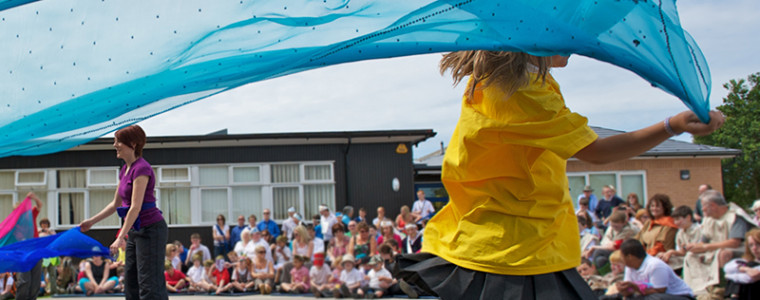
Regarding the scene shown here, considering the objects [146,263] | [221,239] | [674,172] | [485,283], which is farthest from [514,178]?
[674,172]

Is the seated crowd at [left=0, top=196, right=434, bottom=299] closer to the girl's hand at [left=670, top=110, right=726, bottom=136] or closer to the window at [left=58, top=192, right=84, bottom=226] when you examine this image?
the window at [left=58, top=192, right=84, bottom=226]

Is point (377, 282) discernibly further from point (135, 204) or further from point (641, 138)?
point (641, 138)

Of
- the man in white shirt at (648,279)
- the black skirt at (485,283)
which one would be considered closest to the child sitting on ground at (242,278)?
the man in white shirt at (648,279)

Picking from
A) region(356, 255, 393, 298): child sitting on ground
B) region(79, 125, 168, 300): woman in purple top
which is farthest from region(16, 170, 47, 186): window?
region(79, 125, 168, 300): woman in purple top

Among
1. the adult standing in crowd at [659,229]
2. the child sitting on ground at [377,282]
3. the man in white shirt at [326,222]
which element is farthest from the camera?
the man in white shirt at [326,222]

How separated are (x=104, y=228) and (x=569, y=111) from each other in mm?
20498

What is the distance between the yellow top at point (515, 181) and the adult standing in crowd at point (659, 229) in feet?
24.1

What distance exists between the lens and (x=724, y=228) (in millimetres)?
7988

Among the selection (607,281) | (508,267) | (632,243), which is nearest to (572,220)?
(508,267)

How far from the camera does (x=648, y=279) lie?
7.52 metres

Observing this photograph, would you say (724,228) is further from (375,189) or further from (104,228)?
(104,228)

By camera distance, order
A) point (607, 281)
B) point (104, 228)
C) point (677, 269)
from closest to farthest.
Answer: point (677, 269)
point (607, 281)
point (104, 228)

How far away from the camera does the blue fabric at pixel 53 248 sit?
4793 mm

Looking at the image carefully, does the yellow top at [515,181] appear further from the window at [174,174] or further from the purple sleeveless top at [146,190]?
the window at [174,174]
